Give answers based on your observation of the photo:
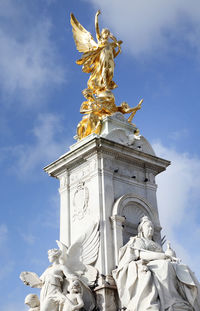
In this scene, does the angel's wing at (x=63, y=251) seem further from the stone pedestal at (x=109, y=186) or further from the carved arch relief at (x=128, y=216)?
the carved arch relief at (x=128, y=216)

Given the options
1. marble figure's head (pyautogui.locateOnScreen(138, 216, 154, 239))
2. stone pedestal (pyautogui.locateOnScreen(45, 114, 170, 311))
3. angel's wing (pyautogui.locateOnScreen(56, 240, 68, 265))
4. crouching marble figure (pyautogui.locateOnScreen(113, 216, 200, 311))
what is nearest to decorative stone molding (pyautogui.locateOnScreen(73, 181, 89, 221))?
stone pedestal (pyautogui.locateOnScreen(45, 114, 170, 311))

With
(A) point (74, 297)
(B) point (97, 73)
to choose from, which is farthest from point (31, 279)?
(B) point (97, 73)

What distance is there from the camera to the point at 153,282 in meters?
12.0

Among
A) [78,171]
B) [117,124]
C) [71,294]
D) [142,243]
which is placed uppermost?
[117,124]

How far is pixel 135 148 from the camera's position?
15141mm

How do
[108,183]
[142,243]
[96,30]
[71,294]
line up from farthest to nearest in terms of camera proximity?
[96,30]
[108,183]
[142,243]
[71,294]

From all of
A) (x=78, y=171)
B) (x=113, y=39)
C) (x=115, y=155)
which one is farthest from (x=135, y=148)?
(x=113, y=39)

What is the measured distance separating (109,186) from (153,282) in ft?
10.4

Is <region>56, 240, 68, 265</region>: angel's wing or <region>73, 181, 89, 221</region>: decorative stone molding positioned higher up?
<region>73, 181, 89, 221</region>: decorative stone molding

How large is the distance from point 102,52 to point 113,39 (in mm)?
655

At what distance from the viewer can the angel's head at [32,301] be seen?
13.1m

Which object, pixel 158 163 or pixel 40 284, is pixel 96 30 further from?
pixel 40 284

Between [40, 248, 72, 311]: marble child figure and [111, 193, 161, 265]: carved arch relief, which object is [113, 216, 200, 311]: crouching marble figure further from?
[40, 248, 72, 311]: marble child figure

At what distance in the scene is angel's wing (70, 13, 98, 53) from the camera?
16.8 meters
